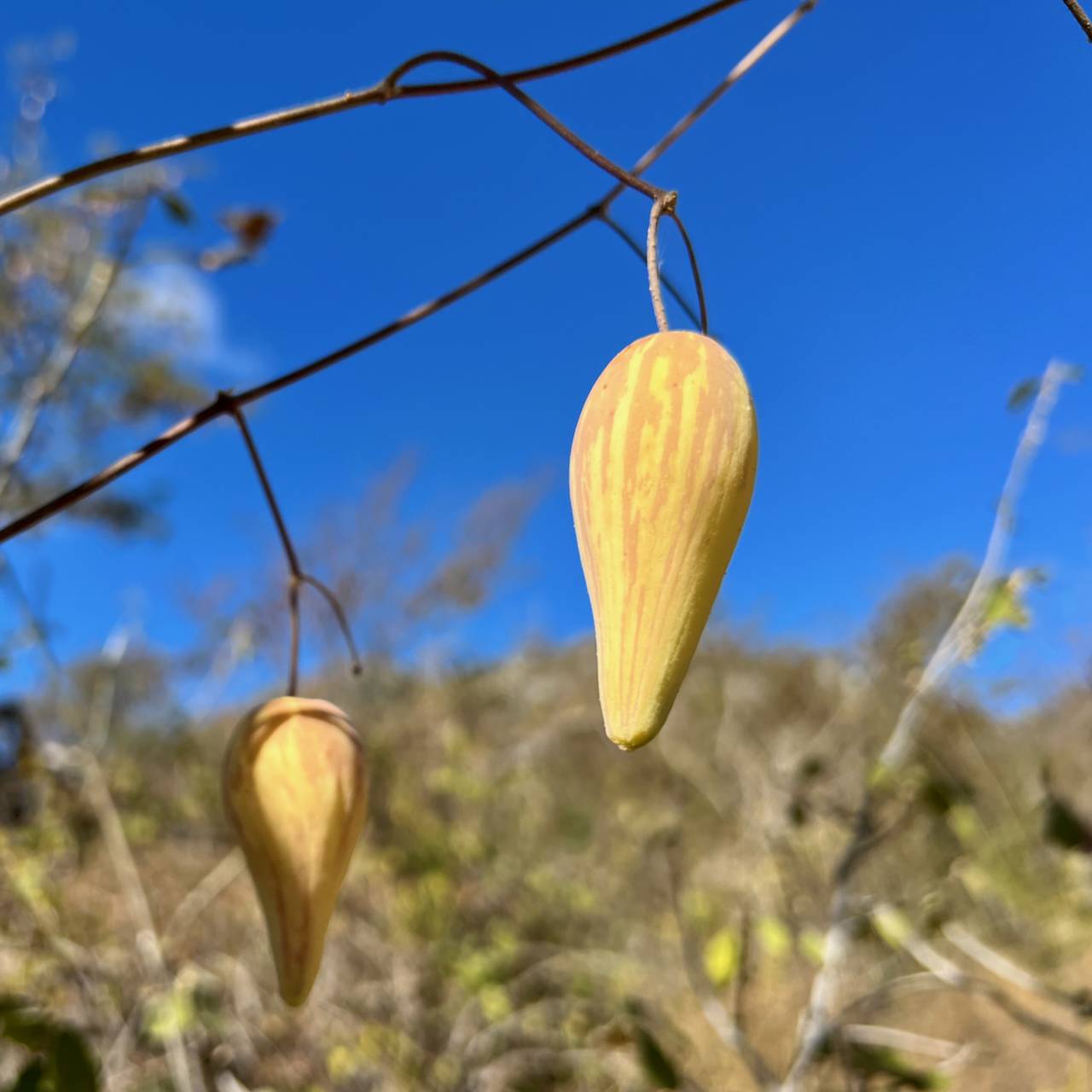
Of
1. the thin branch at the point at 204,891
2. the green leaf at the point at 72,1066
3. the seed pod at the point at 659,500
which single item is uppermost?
the thin branch at the point at 204,891

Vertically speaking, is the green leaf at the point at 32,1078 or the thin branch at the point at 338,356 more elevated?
the thin branch at the point at 338,356

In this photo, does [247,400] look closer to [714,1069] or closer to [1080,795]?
[714,1069]

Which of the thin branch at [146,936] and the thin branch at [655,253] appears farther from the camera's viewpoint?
the thin branch at [146,936]

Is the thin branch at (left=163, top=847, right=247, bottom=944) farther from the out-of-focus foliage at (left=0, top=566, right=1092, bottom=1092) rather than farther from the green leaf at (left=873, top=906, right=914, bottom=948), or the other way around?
the green leaf at (left=873, top=906, right=914, bottom=948)

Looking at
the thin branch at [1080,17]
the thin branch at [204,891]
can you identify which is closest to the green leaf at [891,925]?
the thin branch at [1080,17]

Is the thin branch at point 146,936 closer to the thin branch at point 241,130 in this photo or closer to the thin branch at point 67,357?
the thin branch at point 67,357

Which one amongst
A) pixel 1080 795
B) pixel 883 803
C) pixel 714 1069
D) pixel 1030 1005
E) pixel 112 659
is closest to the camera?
pixel 883 803

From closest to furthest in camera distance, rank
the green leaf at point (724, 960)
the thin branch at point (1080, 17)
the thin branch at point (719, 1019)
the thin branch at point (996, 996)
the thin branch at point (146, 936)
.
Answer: the thin branch at point (1080, 17), the thin branch at point (996, 996), the thin branch at point (719, 1019), the thin branch at point (146, 936), the green leaf at point (724, 960)

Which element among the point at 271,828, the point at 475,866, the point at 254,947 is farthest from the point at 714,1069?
the point at 271,828
